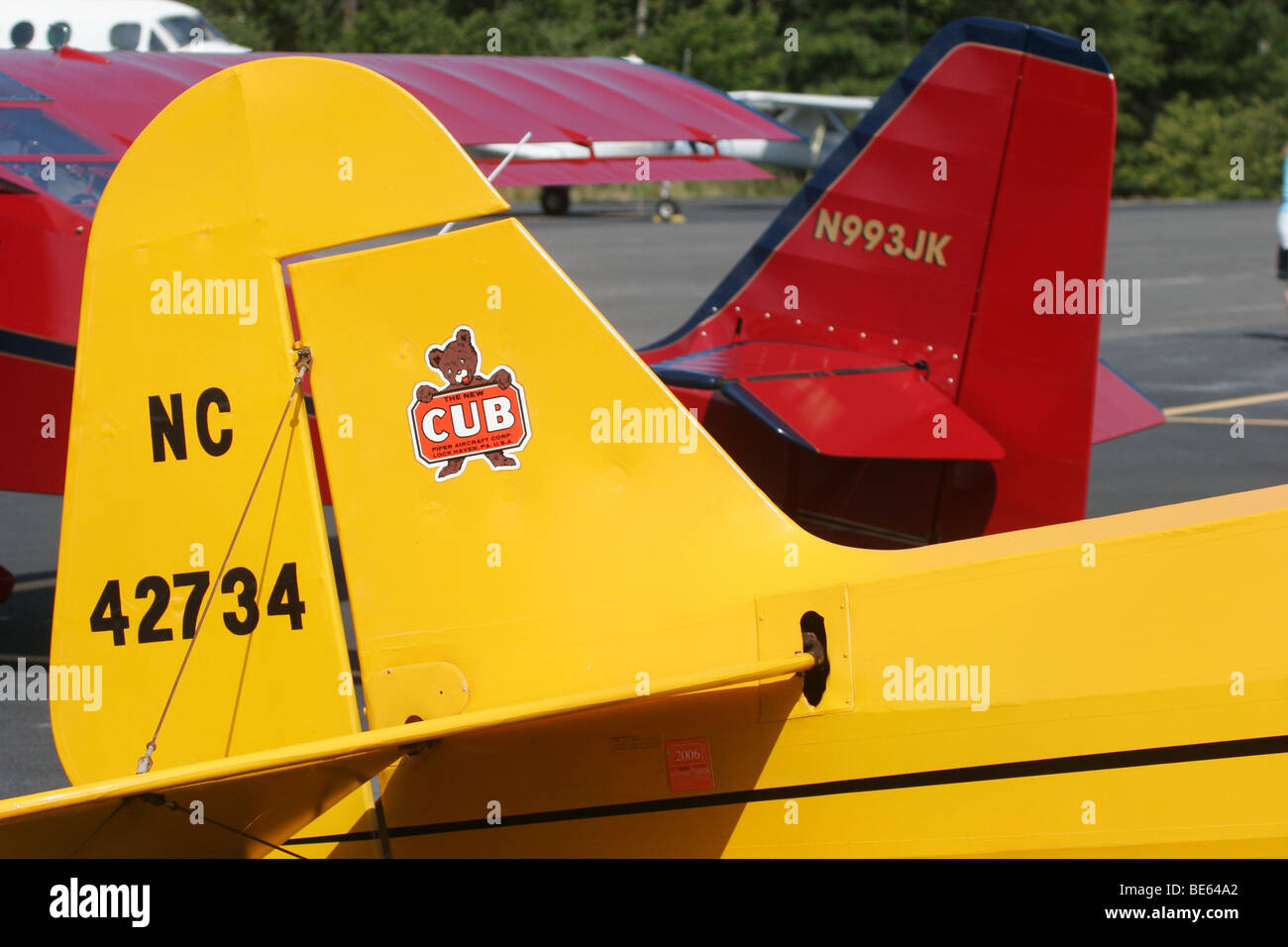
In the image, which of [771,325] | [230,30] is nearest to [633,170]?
[771,325]

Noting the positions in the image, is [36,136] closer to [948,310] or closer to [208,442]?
[208,442]

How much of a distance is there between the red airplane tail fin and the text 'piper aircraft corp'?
2395 millimetres

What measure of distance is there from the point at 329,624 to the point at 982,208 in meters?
3.31

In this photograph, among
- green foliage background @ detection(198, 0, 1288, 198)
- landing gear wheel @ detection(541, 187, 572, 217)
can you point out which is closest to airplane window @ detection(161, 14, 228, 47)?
landing gear wheel @ detection(541, 187, 572, 217)

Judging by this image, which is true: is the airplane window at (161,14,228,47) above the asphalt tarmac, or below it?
above

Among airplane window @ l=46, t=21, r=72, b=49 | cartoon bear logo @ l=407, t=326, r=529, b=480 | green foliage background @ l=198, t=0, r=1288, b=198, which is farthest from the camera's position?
green foliage background @ l=198, t=0, r=1288, b=198

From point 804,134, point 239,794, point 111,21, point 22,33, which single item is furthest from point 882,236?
point 804,134

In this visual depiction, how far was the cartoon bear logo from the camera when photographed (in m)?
2.79

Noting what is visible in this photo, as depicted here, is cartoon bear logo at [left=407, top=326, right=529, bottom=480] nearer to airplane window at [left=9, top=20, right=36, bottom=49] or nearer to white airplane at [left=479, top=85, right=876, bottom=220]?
airplane window at [left=9, top=20, right=36, bottom=49]

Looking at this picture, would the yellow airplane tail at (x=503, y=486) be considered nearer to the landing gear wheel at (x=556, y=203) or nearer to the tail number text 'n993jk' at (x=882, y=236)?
the tail number text 'n993jk' at (x=882, y=236)
